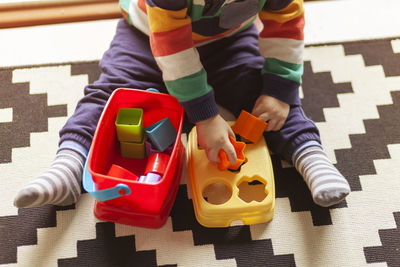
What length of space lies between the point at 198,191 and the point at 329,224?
0.26m

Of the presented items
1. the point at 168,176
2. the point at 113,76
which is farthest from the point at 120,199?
the point at 113,76

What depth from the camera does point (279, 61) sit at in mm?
844

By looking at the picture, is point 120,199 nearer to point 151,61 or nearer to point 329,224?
point 151,61

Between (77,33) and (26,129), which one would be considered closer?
(26,129)

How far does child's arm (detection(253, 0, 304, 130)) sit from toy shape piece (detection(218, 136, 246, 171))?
0.29ft

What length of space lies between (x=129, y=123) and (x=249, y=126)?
0.23 m

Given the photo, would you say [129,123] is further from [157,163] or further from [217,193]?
[217,193]

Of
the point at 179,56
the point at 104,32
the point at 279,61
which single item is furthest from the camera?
the point at 104,32

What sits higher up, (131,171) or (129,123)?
(129,123)

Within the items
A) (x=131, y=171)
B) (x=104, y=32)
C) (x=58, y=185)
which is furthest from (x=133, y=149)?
(x=104, y=32)

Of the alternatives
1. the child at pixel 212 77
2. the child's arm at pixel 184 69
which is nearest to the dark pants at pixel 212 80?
the child at pixel 212 77

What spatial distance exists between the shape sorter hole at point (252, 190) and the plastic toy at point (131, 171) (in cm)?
13

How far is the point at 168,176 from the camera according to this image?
2.47 feet

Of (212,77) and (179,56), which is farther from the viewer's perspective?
(212,77)
